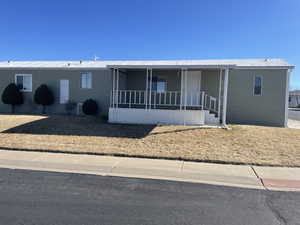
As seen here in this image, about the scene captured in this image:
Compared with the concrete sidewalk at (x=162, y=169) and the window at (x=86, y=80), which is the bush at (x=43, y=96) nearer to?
the window at (x=86, y=80)

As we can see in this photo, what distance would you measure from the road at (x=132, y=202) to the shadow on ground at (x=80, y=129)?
170 inches

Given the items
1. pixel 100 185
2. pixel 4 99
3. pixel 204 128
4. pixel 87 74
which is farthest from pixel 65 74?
pixel 100 185

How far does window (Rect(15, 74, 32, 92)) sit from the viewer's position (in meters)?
15.7

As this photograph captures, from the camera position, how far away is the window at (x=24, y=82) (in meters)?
15.7

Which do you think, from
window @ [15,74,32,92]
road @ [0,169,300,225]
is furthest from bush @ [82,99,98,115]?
road @ [0,169,300,225]

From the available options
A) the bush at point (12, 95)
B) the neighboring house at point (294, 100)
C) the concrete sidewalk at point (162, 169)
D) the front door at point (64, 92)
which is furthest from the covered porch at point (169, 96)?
the neighboring house at point (294, 100)

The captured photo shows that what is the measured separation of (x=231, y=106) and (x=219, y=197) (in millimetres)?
10319

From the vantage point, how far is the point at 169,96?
47.0 ft

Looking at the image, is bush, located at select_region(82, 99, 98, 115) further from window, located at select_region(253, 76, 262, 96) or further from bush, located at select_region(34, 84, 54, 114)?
window, located at select_region(253, 76, 262, 96)

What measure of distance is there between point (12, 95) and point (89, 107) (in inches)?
219

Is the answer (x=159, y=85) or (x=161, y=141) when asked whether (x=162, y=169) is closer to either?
(x=161, y=141)

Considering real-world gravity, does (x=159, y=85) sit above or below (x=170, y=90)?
above

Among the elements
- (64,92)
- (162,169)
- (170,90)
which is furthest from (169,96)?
(162,169)

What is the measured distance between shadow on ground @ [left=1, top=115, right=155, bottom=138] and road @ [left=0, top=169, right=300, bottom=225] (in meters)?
4.32
